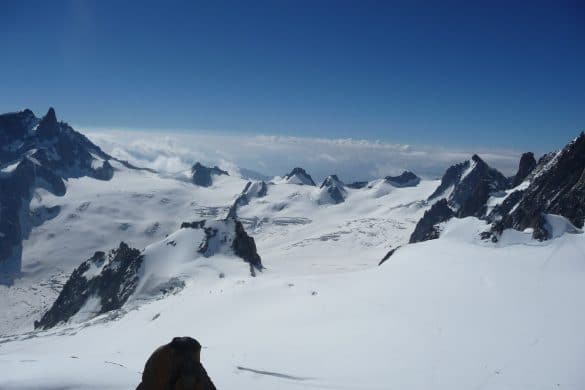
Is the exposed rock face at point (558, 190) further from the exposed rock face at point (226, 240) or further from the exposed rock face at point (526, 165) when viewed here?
the exposed rock face at point (226, 240)

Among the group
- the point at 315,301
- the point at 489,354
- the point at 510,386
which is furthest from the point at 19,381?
the point at 315,301

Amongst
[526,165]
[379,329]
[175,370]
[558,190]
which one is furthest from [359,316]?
[526,165]

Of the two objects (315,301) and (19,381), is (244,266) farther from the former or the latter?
(19,381)

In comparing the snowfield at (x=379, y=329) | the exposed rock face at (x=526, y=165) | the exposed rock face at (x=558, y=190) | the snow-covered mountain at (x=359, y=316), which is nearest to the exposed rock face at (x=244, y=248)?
the snow-covered mountain at (x=359, y=316)

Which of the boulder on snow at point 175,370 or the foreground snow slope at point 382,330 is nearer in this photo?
the boulder on snow at point 175,370

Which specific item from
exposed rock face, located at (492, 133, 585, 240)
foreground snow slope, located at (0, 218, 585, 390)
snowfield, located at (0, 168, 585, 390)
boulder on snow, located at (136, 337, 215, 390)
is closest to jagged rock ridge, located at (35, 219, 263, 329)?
snowfield, located at (0, 168, 585, 390)

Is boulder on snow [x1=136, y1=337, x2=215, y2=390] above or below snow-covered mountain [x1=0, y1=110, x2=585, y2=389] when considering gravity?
above

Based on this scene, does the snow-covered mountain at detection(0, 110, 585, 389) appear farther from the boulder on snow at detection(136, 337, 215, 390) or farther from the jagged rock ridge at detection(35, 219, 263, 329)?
the boulder on snow at detection(136, 337, 215, 390)
